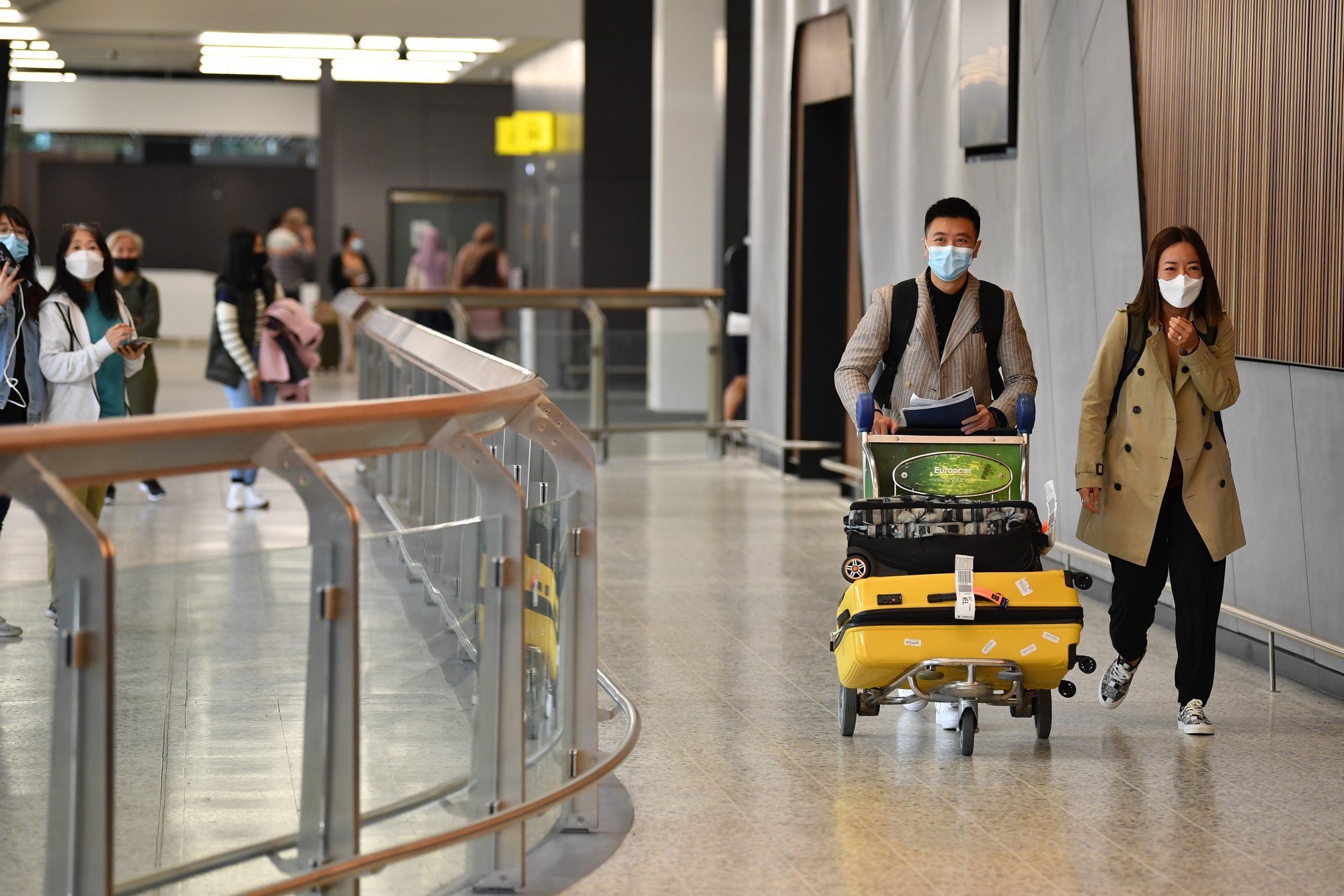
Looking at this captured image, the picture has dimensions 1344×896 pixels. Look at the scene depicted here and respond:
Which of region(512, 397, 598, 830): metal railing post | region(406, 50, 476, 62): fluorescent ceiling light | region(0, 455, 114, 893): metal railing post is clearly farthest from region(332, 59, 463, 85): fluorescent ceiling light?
region(0, 455, 114, 893): metal railing post

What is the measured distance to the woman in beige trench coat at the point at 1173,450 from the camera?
16.1 ft

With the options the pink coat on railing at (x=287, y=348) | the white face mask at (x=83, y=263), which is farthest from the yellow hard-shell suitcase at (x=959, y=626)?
the pink coat on railing at (x=287, y=348)

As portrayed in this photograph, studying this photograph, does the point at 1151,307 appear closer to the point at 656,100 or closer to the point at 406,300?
the point at 406,300

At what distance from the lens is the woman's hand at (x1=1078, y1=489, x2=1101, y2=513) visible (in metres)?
4.99

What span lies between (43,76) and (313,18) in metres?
10.1

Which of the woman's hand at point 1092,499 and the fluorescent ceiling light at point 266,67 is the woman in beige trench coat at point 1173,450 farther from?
the fluorescent ceiling light at point 266,67

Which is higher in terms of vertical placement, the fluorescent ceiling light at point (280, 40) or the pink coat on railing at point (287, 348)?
the fluorescent ceiling light at point (280, 40)

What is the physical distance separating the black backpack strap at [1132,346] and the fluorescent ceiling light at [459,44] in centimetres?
1548

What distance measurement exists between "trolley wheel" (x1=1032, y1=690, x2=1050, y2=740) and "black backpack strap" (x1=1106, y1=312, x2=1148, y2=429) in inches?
34.0

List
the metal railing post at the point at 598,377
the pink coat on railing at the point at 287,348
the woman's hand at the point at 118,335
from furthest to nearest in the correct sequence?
the metal railing post at the point at 598,377, the pink coat on railing at the point at 287,348, the woman's hand at the point at 118,335

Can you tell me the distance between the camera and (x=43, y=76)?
88.9 feet

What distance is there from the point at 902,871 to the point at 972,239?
2.08 meters

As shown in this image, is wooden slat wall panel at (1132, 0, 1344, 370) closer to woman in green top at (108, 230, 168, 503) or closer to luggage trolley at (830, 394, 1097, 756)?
luggage trolley at (830, 394, 1097, 756)

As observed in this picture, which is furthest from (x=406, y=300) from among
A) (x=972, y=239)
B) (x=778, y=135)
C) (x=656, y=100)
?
(x=972, y=239)
